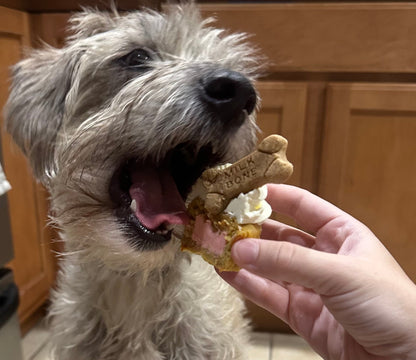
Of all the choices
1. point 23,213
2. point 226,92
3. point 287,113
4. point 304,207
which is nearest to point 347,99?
point 287,113

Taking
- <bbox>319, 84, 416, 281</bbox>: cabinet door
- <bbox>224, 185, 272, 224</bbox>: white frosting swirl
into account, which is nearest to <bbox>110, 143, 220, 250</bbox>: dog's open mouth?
<bbox>224, 185, 272, 224</bbox>: white frosting swirl

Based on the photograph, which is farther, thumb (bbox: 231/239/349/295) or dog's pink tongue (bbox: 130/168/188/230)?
dog's pink tongue (bbox: 130/168/188/230)

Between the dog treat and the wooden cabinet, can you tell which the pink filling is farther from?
the wooden cabinet

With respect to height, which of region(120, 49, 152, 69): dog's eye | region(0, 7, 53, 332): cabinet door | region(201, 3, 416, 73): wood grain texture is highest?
region(201, 3, 416, 73): wood grain texture

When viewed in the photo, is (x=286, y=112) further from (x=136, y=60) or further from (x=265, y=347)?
(x=265, y=347)

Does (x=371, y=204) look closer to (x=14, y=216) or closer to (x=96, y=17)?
(x=96, y=17)

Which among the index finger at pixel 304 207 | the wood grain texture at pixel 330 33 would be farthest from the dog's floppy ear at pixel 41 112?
the wood grain texture at pixel 330 33
